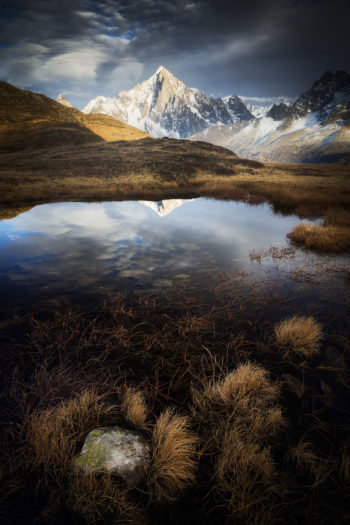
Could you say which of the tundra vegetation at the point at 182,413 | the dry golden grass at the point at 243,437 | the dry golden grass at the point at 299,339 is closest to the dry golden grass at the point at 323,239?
the tundra vegetation at the point at 182,413

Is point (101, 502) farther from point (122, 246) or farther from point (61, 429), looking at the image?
point (122, 246)

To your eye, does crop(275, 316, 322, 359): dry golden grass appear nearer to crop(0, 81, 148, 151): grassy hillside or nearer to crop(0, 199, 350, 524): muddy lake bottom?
crop(0, 199, 350, 524): muddy lake bottom

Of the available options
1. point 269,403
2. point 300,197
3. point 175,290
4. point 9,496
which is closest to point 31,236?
point 175,290

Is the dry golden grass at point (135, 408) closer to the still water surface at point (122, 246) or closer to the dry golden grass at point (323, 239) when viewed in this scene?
the still water surface at point (122, 246)

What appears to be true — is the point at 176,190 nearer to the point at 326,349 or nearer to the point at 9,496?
the point at 326,349

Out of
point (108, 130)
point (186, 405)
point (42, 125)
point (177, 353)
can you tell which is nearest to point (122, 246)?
point (177, 353)
